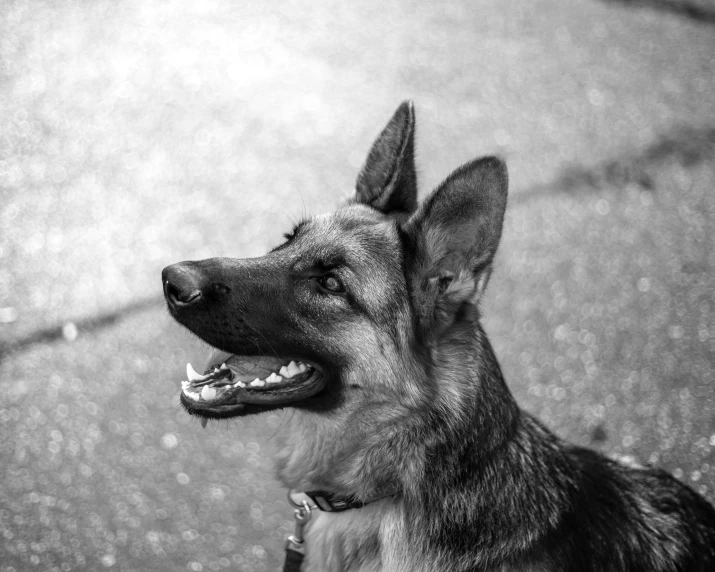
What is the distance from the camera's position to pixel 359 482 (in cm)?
261

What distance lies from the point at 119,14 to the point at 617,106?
4.48 metres

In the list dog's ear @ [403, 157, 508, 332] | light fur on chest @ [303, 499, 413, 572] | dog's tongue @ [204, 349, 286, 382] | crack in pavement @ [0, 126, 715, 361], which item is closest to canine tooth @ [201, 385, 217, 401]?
dog's tongue @ [204, 349, 286, 382]

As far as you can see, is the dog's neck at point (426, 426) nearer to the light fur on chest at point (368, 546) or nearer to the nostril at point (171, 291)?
the light fur on chest at point (368, 546)

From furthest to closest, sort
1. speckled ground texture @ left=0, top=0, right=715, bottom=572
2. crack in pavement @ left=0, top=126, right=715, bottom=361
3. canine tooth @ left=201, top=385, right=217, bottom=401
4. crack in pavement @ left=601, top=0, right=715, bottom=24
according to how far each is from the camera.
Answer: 1. crack in pavement @ left=601, top=0, right=715, bottom=24
2. crack in pavement @ left=0, top=126, right=715, bottom=361
3. speckled ground texture @ left=0, top=0, right=715, bottom=572
4. canine tooth @ left=201, top=385, right=217, bottom=401

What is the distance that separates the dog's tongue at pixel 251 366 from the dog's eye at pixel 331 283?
1.03ft

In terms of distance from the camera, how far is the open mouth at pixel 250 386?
8.41 ft

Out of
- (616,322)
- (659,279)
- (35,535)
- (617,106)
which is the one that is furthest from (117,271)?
(617,106)

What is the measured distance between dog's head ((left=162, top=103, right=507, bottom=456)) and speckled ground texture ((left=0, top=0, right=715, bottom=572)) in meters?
0.77

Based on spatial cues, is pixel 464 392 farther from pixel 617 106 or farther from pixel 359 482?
pixel 617 106

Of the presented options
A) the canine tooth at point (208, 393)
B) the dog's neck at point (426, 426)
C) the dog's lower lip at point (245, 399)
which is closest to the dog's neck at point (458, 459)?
the dog's neck at point (426, 426)

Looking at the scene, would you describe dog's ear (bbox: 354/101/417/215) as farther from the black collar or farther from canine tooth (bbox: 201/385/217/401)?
the black collar

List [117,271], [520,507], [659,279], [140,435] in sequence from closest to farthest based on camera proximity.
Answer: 1. [520,507]
2. [140,435]
3. [117,271]
4. [659,279]

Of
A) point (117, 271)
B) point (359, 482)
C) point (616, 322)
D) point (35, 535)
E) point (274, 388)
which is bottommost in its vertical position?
point (35, 535)

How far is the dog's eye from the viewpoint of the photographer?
8.71ft
